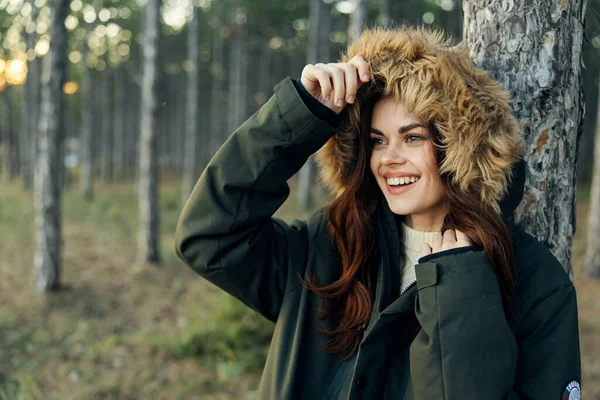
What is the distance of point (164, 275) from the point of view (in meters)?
8.77

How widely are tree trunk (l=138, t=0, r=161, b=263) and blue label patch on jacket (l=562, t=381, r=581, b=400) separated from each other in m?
8.04

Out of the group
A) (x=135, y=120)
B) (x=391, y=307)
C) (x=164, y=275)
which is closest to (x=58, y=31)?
(x=164, y=275)

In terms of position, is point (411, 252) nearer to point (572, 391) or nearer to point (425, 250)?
point (425, 250)

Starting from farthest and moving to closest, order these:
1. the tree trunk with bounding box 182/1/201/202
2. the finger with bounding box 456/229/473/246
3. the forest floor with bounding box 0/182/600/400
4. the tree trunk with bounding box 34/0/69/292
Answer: the tree trunk with bounding box 182/1/201/202 → the tree trunk with bounding box 34/0/69/292 → the forest floor with bounding box 0/182/600/400 → the finger with bounding box 456/229/473/246

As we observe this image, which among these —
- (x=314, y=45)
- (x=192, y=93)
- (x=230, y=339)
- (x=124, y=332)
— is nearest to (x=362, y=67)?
(x=230, y=339)

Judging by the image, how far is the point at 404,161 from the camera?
6.25ft

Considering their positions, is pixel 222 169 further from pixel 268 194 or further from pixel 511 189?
pixel 511 189

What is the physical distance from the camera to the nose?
191 centimetres

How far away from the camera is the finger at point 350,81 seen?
71.0 inches

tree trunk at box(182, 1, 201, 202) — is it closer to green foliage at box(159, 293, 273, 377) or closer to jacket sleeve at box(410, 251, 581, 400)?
green foliage at box(159, 293, 273, 377)

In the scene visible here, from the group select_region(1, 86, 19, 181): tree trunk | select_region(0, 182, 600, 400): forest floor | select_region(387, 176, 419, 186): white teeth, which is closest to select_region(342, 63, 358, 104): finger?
select_region(387, 176, 419, 186): white teeth

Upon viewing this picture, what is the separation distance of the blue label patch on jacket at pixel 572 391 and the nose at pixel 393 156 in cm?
91

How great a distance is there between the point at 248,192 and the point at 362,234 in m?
0.47

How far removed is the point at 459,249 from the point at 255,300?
0.84 m
